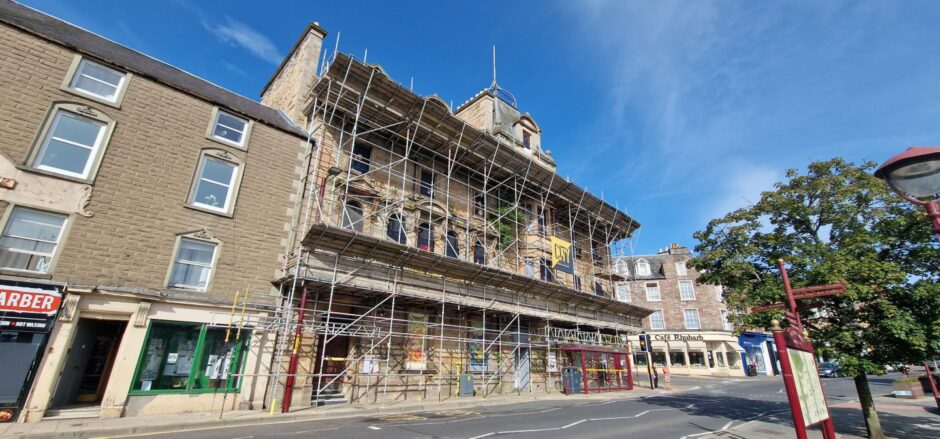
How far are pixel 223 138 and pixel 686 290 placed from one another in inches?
1715

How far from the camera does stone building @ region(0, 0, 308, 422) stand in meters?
10.4

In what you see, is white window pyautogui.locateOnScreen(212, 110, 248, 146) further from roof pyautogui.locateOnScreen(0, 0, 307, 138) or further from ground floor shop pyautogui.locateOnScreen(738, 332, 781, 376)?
ground floor shop pyautogui.locateOnScreen(738, 332, 781, 376)

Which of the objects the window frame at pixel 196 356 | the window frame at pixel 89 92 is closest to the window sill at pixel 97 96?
the window frame at pixel 89 92

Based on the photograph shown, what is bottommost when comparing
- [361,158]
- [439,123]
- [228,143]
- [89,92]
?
[228,143]

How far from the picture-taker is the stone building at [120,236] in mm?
10352

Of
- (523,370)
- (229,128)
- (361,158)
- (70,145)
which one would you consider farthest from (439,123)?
(523,370)

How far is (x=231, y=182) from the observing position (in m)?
14.1

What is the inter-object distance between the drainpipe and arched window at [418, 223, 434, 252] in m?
6.41

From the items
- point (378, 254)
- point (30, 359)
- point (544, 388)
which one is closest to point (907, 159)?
point (378, 254)

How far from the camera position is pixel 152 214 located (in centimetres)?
1227

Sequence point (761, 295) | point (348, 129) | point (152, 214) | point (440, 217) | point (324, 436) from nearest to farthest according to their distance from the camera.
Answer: point (324, 436) → point (761, 295) → point (152, 214) → point (348, 129) → point (440, 217)

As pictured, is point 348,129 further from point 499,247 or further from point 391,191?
point 499,247

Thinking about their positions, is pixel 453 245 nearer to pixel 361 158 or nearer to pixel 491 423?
pixel 361 158

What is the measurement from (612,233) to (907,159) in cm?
2945
